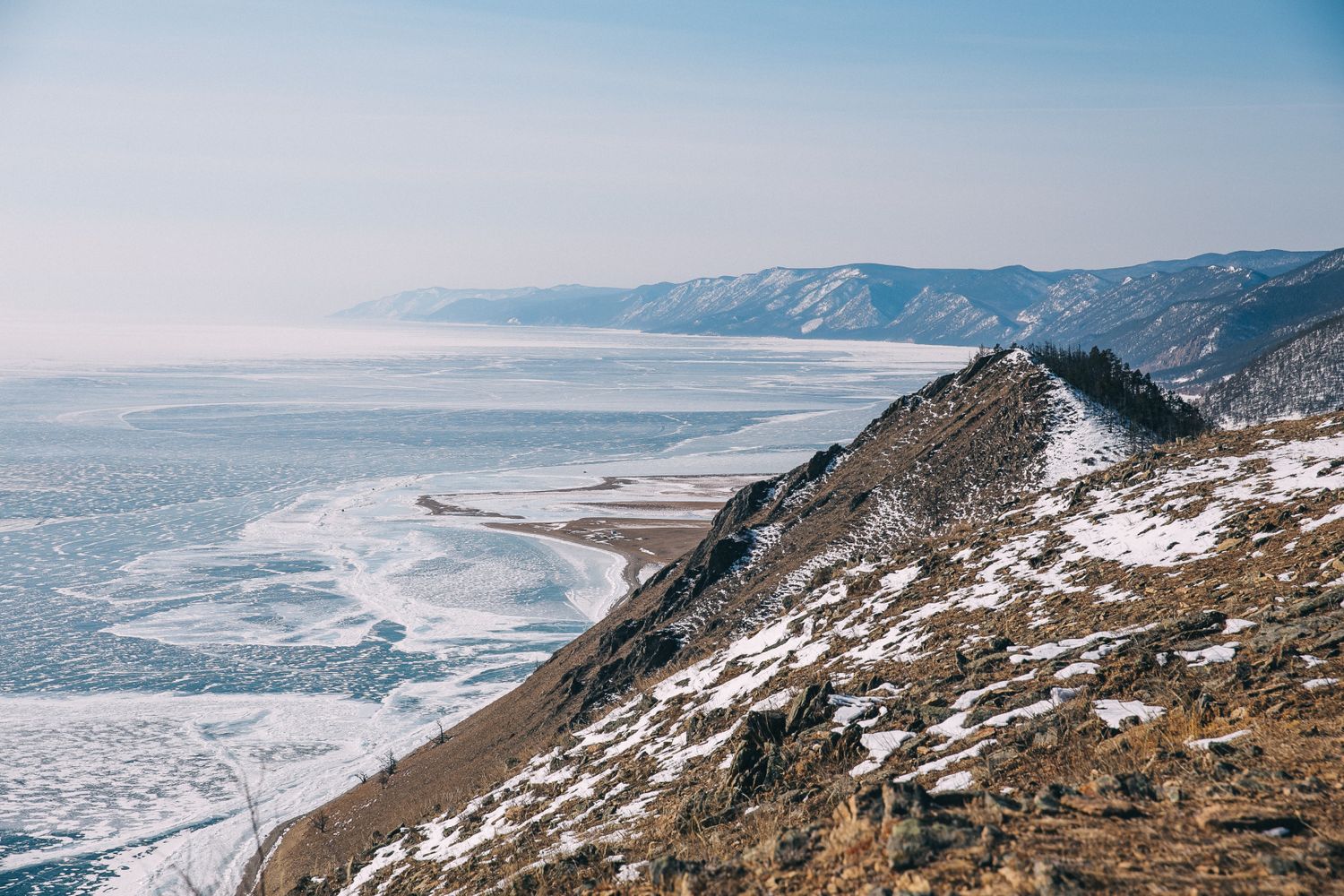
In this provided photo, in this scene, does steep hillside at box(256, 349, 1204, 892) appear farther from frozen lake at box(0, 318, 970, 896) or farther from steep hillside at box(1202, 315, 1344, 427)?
steep hillside at box(1202, 315, 1344, 427)

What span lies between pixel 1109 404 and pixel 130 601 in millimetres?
44396

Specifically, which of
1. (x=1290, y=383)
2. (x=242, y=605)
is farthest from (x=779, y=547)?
(x=1290, y=383)

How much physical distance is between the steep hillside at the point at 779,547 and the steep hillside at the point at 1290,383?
96.8 m

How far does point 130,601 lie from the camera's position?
45594 millimetres

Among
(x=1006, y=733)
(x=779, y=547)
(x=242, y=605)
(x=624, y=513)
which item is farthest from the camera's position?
(x=624, y=513)

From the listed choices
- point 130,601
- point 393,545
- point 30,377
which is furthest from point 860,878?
point 30,377

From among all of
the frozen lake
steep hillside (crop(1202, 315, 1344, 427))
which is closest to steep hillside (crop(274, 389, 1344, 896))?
the frozen lake

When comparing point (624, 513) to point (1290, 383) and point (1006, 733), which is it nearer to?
point (1006, 733)

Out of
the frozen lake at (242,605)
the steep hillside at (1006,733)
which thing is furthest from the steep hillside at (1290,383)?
the steep hillside at (1006,733)

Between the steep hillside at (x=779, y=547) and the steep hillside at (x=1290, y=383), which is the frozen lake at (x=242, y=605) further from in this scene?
the steep hillside at (x=1290, y=383)

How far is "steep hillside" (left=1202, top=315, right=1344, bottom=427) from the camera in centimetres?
11956

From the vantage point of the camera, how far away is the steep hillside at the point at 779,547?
24.1m

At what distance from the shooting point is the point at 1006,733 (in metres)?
9.82

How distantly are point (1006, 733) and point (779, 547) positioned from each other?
917 inches
